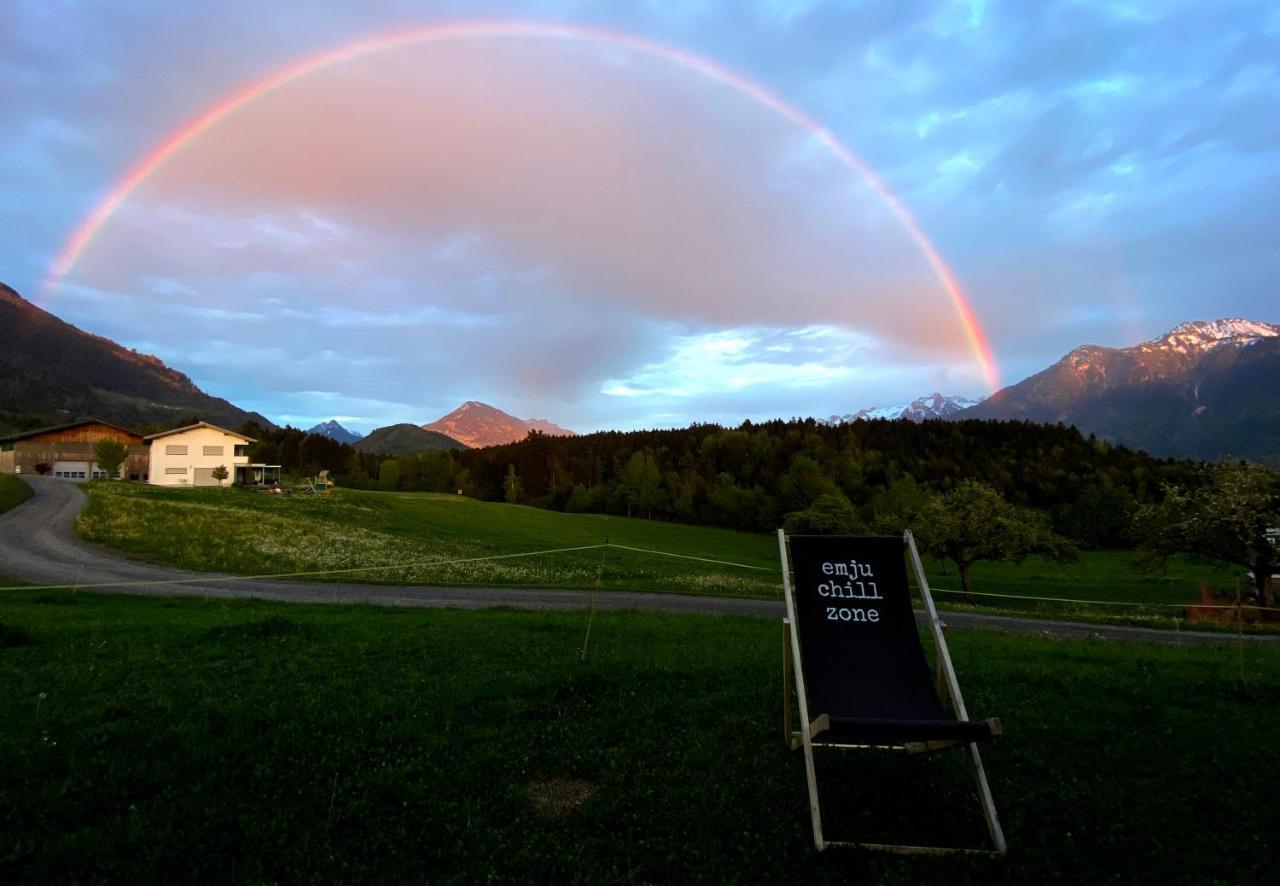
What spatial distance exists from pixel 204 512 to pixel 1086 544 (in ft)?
333

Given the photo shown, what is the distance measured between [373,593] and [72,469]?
89.3 m

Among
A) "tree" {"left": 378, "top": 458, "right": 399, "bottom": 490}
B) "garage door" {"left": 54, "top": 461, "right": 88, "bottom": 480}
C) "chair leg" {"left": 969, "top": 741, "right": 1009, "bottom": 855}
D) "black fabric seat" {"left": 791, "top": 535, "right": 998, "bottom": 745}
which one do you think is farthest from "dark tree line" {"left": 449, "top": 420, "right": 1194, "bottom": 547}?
"chair leg" {"left": 969, "top": 741, "right": 1009, "bottom": 855}

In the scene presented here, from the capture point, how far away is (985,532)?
3419 centimetres

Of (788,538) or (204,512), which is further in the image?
(204,512)

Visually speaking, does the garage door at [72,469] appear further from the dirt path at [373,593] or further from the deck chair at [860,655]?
the deck chair at [860,655]

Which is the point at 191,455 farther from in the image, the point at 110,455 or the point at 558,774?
the point at 558,774

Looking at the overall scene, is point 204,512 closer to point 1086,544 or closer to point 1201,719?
point 1201,719

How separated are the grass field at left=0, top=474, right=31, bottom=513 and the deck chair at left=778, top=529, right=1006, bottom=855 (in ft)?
158

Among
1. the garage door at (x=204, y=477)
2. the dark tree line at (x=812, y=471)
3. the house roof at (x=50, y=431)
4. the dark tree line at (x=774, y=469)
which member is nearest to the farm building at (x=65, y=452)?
the house roof at (x=50, y=431)

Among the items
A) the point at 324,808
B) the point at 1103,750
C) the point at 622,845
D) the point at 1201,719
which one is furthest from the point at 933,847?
the point at 1201,719

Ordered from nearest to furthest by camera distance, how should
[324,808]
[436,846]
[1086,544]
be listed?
[436,846]
[324,808]
[1086,544]

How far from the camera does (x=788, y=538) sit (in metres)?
7.71

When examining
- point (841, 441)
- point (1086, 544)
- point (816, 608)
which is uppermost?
point (841, 441)

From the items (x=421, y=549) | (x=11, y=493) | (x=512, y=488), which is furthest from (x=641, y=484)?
(x=11, y=493)
